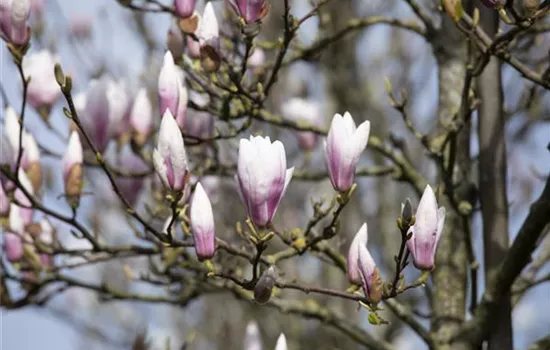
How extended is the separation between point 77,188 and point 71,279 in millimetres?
349

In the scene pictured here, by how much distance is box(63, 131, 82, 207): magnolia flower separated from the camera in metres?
2.15

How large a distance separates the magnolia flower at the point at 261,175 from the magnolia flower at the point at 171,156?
0.13 metres

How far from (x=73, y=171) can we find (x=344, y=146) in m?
0.76

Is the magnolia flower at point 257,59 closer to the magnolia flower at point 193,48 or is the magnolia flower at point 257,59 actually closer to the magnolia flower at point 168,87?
the magnolia flower at point 193,48

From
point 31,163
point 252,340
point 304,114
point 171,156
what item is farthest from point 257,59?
point 171,156

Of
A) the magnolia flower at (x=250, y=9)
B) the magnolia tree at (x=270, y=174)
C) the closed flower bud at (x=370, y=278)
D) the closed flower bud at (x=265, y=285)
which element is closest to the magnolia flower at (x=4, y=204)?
the magnolia tree at (x=270, y=174)

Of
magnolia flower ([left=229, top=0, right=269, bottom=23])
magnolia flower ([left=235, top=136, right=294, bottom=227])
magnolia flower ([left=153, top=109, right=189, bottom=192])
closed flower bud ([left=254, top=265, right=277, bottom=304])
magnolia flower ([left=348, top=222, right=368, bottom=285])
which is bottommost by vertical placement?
closed flower bud ([left=254, top=265, right=277, bottom=304])

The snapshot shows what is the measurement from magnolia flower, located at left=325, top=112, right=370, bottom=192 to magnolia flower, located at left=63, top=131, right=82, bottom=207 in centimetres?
71

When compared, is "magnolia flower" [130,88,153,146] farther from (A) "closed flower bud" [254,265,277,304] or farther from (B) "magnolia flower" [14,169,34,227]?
(A) "closed flower bud" [254,265,277,304]

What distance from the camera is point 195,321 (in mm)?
6691

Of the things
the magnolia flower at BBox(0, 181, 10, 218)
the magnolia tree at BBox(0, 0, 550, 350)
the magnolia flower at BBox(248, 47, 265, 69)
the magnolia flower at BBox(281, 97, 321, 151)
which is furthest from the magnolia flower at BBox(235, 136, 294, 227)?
the magnolia flower at BBox(281, 97, 321, 151)

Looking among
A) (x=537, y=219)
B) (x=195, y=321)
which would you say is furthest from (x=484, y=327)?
(x=195, y=321)

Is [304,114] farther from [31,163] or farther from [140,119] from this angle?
[31,163]

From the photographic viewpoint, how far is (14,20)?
1.98 m
